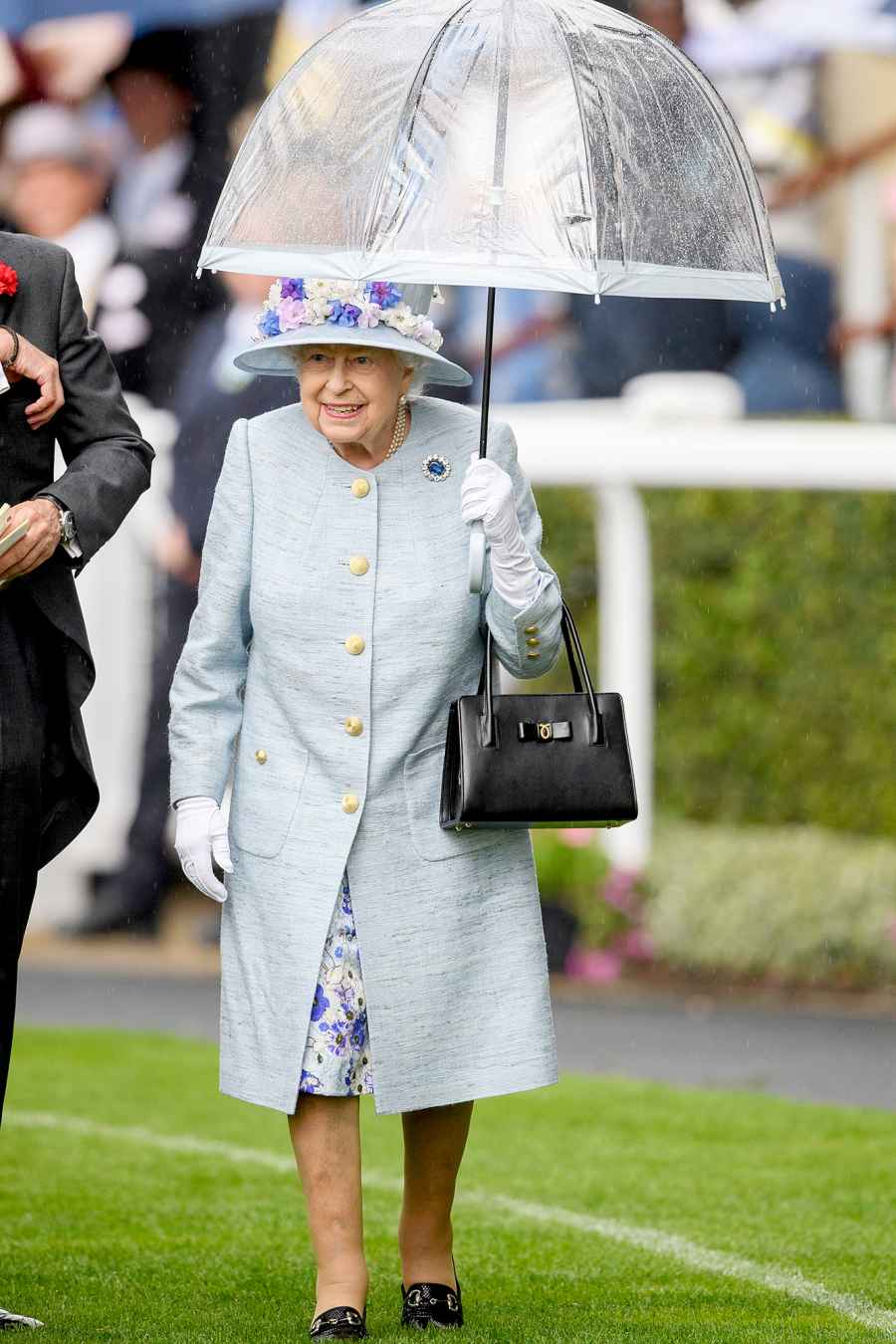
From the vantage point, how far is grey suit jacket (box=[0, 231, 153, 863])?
425cm

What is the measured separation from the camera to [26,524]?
4.05 meters

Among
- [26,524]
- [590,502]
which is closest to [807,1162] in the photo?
[26,524]

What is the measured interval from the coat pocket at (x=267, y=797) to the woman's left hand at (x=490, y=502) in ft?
1.76

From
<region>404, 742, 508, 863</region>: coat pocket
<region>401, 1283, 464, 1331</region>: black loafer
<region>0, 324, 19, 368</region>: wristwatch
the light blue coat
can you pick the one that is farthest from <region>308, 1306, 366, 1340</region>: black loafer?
<region>0, 324, 19, 368</region>: wristwatch

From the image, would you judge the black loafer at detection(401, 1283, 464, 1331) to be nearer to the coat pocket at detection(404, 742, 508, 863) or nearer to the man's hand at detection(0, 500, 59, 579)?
the coat pocket at detection(404, 742, 508, 863)

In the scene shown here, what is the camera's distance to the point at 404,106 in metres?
4.30

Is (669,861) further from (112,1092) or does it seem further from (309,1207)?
(309,1207)

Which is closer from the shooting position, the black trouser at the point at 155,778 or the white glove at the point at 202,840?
the white glove at the point at 202,840

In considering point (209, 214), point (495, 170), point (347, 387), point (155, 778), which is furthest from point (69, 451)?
point (209, 214)

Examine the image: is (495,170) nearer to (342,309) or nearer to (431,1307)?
(342,309)

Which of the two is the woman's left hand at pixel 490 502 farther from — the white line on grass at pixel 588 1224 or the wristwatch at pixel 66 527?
the white line on grass at pixel 588 1224

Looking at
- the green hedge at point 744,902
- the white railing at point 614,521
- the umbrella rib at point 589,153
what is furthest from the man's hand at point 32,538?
the white railing at point 614,521

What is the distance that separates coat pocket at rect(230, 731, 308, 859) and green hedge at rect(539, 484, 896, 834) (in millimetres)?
6971

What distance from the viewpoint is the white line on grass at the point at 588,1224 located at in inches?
191
